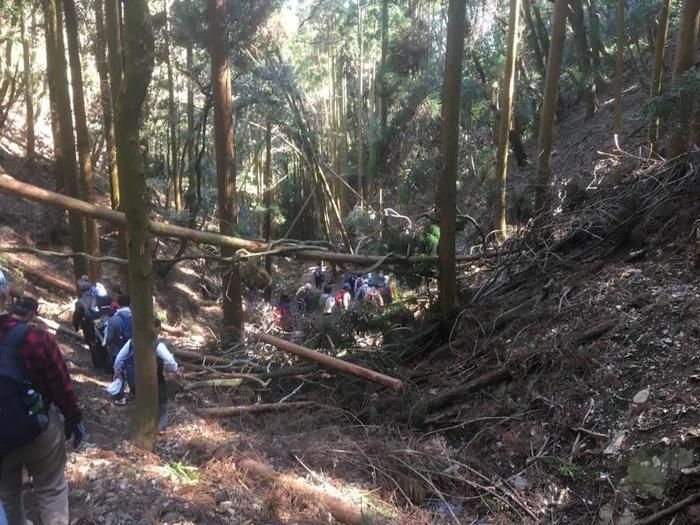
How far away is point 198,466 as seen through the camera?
559 centimetres

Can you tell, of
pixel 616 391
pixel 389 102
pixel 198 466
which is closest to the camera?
pixel 198 466

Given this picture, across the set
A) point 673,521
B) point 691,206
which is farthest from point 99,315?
point 691,206

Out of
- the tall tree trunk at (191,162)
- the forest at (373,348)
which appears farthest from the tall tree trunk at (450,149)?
the tall tree trunk at (191,162)

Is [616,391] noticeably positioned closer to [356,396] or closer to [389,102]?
[356,396]

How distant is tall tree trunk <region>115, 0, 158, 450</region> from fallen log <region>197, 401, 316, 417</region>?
195 cm

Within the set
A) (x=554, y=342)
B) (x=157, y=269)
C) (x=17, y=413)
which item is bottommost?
(x=157, y=269)

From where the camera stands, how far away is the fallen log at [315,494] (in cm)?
503

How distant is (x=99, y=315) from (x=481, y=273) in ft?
22.2

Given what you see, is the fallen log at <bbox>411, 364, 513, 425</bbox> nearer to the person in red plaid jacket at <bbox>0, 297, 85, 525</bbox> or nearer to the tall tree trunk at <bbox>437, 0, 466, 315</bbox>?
the tall tree trunk at <bbox>437, 0, 466, 315</bbox>

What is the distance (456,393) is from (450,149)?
12.3ft

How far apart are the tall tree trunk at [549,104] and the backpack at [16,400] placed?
28.8 ft

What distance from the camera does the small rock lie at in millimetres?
5609

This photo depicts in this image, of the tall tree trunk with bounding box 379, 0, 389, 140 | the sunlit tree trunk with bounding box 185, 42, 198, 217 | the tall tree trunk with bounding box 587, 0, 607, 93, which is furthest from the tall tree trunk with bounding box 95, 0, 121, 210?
the tall tree trunk with bounding box 587, 0, 607, 93

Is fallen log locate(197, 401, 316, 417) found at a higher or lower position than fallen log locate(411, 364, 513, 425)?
lower
